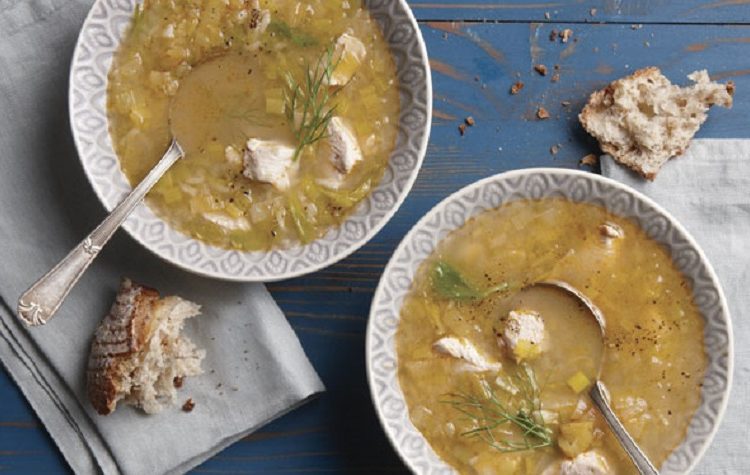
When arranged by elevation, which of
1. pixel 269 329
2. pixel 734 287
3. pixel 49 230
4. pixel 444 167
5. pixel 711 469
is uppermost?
pixel 49 230

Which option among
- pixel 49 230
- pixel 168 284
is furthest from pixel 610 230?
pixel 49 230

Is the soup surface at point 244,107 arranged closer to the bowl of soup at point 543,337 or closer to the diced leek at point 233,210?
the diced leek at point 233,210

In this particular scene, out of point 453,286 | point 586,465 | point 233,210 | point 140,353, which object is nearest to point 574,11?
point 453,286

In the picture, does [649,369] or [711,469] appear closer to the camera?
[649,369]

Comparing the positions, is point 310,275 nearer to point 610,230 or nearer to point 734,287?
point 610,230

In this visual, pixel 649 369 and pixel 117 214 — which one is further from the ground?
pixel 117 214

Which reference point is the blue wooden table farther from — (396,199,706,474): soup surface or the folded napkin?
(396,199,706,474): soup surface

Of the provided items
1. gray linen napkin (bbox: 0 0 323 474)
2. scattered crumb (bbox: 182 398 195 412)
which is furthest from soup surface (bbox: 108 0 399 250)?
scattered crumb (bbox: 182 398 195 412)
